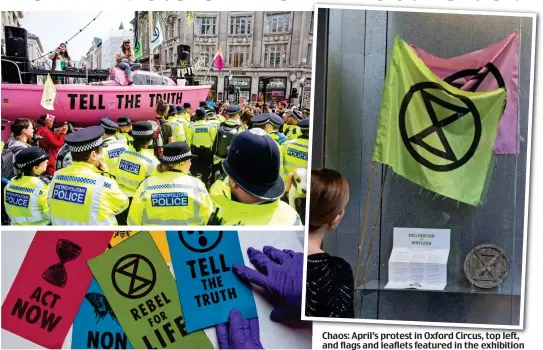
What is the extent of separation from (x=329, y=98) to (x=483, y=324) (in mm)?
2239

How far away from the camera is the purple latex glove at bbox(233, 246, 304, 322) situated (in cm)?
459

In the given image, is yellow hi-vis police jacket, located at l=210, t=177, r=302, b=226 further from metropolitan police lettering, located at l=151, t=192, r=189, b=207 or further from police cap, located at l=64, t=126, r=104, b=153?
police cap, located at l=64, t=126, r=104, b=153

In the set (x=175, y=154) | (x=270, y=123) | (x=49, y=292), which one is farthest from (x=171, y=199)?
(x=49, y=292)

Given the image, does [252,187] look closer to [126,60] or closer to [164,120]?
[164,120]

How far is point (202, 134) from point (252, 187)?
0.66m

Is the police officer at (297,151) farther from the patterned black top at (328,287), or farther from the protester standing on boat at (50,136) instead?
the protester standing on boat at (50,136)

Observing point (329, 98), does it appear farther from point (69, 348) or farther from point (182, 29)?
point (69, 348)

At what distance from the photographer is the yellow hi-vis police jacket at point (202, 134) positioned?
4.68 m

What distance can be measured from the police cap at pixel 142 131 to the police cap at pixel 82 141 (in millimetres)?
269

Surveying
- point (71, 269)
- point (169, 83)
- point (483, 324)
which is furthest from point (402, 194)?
point (71, 269)

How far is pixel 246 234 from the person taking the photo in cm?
457

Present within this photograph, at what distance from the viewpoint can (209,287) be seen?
15.2 ft

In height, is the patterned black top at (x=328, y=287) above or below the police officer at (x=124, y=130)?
below

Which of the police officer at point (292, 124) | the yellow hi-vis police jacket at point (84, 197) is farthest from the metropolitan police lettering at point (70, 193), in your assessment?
the police officer at point (292, 124)
